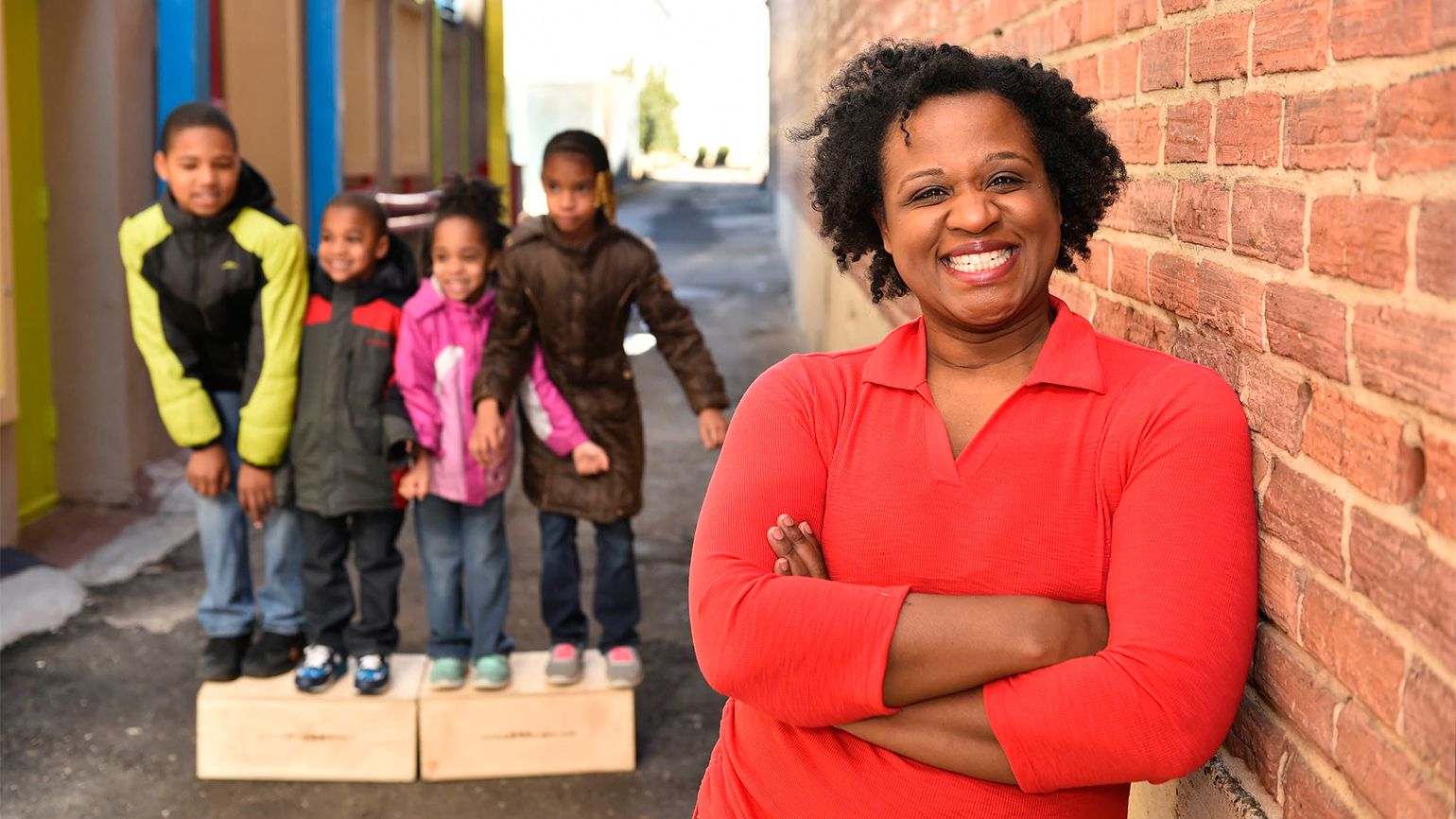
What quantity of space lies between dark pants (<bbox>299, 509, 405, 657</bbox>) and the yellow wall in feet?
7.83

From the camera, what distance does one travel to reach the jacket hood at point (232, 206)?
4309mm

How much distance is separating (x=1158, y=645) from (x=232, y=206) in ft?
11.3

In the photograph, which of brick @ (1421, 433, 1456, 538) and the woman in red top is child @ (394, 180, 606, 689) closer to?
the woman in red top

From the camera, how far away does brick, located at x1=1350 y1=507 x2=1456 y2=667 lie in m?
1.46

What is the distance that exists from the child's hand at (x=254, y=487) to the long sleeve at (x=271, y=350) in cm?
4

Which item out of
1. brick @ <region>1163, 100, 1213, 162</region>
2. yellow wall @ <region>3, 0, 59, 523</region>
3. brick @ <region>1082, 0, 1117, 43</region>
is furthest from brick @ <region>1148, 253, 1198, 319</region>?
yellow wall @ <region>3, 0, 59, 523</region>

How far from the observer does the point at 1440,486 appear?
1.49 meters

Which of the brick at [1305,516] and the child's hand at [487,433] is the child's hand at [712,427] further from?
the brick at [1305,516]

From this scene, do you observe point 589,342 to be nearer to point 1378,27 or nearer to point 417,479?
point 417,479

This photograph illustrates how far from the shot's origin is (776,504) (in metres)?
1.98

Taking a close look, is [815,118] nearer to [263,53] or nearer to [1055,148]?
[1055,148]

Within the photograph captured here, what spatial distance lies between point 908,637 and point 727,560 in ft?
0.93

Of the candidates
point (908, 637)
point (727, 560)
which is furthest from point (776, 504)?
point (908, 637)

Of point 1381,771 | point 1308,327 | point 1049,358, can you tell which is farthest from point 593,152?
point 1381,771
